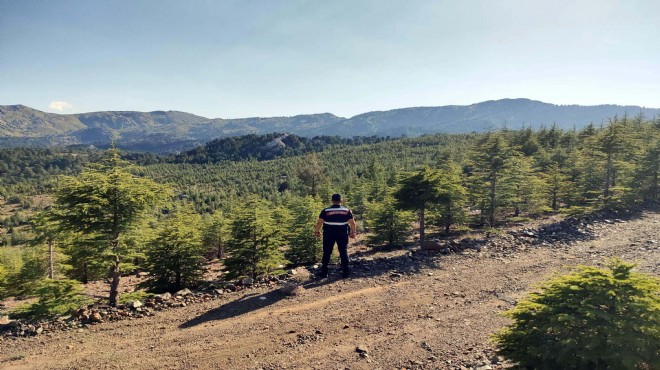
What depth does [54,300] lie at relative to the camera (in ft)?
28.6

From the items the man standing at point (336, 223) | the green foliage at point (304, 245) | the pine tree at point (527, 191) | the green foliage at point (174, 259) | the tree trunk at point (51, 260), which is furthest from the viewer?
the pine tree at point (527, 191)

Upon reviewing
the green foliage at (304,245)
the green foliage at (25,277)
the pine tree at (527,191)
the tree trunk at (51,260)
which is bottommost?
the green foliage at (25,277)

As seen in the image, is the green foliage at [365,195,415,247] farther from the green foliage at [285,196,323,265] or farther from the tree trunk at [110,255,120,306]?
the tree trunk at [110,255,120,306]

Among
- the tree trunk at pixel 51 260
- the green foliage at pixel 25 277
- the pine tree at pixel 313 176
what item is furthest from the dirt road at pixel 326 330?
the pine tree at pixel 313 176

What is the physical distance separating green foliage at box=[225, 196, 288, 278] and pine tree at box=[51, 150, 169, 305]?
4.57 metres

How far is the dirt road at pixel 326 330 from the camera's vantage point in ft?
20.5

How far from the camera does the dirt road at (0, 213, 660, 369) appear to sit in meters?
6.25

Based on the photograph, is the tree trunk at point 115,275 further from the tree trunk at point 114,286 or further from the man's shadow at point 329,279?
the man's shadow at point 329,279

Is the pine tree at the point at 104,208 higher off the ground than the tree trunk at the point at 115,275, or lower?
higher

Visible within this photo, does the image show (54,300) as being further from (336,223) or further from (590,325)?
(590,325)

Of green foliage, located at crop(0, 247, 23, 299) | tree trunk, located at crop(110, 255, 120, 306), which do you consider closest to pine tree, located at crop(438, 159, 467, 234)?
tree trunk, located at crop(110, 255, 120, 306)

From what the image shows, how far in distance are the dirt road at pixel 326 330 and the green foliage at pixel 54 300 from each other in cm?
135

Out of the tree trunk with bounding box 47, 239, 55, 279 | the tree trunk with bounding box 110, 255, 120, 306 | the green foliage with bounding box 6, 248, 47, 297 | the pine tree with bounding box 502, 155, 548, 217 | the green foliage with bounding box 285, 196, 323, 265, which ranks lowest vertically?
the green foliage with bounding box 6, 248, 47, 297

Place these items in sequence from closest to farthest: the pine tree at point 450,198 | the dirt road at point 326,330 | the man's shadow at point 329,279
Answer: the dirt road at point 326,330
the man's shadow at point 329,279
the pine tree at point 450,198
